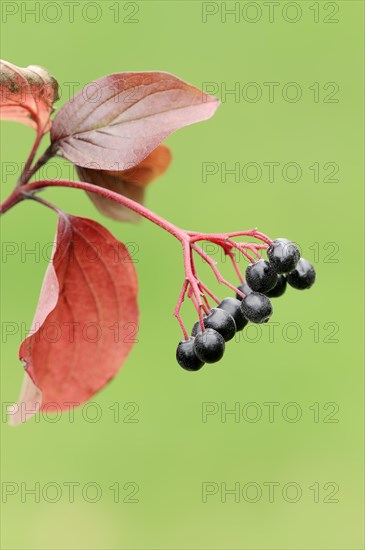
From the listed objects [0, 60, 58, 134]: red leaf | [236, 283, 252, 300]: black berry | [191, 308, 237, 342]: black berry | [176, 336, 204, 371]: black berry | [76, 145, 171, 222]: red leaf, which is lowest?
[176, 336, 204, 371]: black berry

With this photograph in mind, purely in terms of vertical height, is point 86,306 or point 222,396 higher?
point 86,306

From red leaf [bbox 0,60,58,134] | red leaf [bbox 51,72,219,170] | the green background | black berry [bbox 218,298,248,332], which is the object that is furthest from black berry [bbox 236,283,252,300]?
the green background

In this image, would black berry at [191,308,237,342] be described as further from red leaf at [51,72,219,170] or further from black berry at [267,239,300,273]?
red leaf at [51,72,219,170]

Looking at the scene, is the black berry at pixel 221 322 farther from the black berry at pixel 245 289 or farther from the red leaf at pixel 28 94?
the red leaf at pixel 28 94

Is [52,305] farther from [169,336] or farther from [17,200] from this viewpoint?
[169,336]

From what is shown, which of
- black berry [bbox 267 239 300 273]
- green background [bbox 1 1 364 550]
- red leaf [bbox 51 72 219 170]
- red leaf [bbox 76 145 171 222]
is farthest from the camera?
green background [bbox 1 1 364 550]

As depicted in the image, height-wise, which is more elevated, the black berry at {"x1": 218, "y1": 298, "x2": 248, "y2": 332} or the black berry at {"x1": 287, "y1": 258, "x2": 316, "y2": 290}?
the black berry at {"x1": 287, "y1": 258, "x2": 316, "y2": 290}

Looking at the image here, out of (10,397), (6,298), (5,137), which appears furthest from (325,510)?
(5,137)
